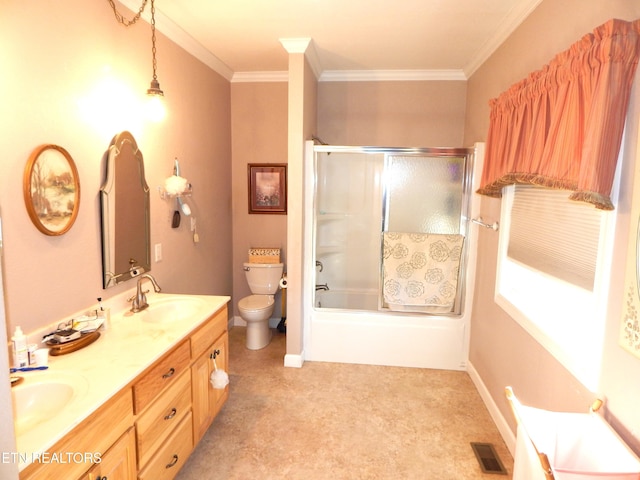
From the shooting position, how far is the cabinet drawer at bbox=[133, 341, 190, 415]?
151cm

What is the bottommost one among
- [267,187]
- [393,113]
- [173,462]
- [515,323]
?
[173,462]

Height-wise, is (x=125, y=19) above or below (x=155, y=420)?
above

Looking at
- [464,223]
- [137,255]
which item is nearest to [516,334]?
[464,223]

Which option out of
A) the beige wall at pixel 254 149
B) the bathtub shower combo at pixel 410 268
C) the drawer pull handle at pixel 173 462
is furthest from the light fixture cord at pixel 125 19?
the drawer pull handle at pixel 173 462

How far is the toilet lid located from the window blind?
6.79 feet

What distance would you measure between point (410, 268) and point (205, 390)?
6.06ft

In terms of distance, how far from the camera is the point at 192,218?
306 cm

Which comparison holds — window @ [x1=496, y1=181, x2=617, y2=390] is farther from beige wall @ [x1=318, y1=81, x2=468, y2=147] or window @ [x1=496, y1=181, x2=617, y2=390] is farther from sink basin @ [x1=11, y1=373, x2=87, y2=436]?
sink basin @ [x1=11, y1=373, x2=87, y2=436]

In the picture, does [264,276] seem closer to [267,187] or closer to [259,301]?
[259,301]

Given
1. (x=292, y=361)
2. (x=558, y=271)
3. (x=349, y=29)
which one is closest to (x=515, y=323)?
(x=558, y=271)

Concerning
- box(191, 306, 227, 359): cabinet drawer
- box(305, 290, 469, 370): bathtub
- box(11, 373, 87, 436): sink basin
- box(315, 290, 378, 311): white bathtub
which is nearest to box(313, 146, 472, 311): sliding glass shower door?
box(315, 290, 378, 311): white bathtub

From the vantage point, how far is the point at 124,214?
7.14ft

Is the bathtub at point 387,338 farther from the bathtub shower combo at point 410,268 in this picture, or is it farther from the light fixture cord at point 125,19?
the light fixture cord at point 125,19

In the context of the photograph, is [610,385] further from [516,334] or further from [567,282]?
[516,334]
